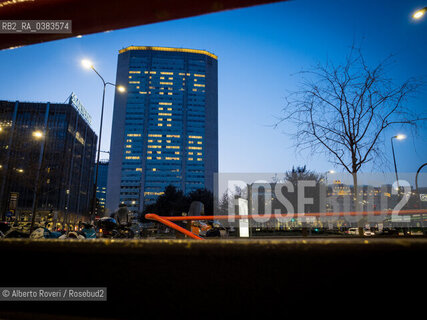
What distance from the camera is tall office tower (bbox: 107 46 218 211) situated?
14012 centimetres

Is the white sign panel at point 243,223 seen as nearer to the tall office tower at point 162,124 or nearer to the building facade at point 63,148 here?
the building facade at point 63,148

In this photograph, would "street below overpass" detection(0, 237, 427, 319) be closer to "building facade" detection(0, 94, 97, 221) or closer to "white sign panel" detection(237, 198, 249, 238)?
"white sign panel" detection(237, 198, 249, 238)

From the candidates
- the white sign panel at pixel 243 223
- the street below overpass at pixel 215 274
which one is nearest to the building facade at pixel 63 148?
the white sign panel at pixel 243 223

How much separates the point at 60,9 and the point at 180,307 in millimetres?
2493

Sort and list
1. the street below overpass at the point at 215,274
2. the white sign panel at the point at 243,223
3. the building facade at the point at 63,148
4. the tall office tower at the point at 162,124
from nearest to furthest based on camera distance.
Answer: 1. the street below overpass at the point at 215,274
2. the white sign panel at the point at 243,223
3. the building facade at the point at 63,148
4. the tall office tower at the point at 162,124

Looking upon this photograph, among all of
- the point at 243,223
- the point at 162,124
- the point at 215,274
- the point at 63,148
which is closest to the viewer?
the point at 215,274

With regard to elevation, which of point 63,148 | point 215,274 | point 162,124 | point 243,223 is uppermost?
point 162,124

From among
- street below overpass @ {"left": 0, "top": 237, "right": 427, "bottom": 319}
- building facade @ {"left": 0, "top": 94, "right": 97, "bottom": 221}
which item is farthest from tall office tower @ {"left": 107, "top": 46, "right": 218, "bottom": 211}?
street below overpass @ {"left": 0, "top": 237, "right": 427, "bottom": 319}

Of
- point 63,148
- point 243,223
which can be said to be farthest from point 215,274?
point 63,148

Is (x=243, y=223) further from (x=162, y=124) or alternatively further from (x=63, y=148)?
(x=162, y=124)

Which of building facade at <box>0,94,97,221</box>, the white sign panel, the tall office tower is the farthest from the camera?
the tall office tower

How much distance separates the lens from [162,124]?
145500 mm

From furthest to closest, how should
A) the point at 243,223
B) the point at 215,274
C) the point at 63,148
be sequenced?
the point at 63,148, the point at 243,223, the point at 215,274

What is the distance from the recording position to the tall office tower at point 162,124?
460 ft
